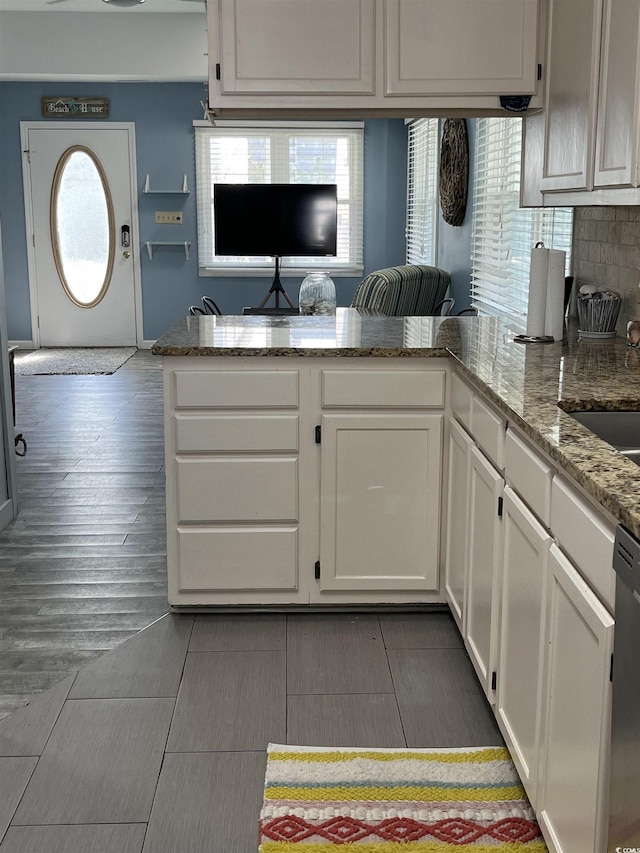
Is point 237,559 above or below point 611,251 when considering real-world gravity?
below

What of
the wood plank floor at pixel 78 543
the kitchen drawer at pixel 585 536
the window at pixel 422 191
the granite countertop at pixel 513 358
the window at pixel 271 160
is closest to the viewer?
the kitchen drawer at pixel 585 536

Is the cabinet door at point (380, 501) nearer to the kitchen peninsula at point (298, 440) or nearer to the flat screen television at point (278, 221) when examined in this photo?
the kitchen peninsula at point (298, 440)

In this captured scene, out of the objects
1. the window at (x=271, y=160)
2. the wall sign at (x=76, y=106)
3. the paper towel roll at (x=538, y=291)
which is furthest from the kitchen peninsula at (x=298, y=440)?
the wall sign at (x=76, y=106)

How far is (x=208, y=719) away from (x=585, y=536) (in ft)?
4.33

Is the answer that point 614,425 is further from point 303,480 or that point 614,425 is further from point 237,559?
point 237,559

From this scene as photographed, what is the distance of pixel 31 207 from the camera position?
8.85 m

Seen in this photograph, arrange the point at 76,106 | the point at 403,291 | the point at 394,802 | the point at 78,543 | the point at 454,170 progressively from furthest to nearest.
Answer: the point at 76,106 → the point at 454,170 → the point at 403,291 → the point at 78,543 → the point at 394,802

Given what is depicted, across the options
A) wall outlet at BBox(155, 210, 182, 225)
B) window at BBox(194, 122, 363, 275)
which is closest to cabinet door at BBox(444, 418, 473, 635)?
window at BBox(194, 122, 363, 275)

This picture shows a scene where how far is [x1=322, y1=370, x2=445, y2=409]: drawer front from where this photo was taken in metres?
2.94

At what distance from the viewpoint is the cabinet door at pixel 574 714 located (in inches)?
56.8

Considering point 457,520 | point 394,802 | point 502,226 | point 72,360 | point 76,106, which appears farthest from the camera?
point 76,106

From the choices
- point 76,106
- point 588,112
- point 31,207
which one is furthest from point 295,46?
point 31,207

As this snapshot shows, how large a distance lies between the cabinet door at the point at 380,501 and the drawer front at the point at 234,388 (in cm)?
17

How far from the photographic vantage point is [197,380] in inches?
116
